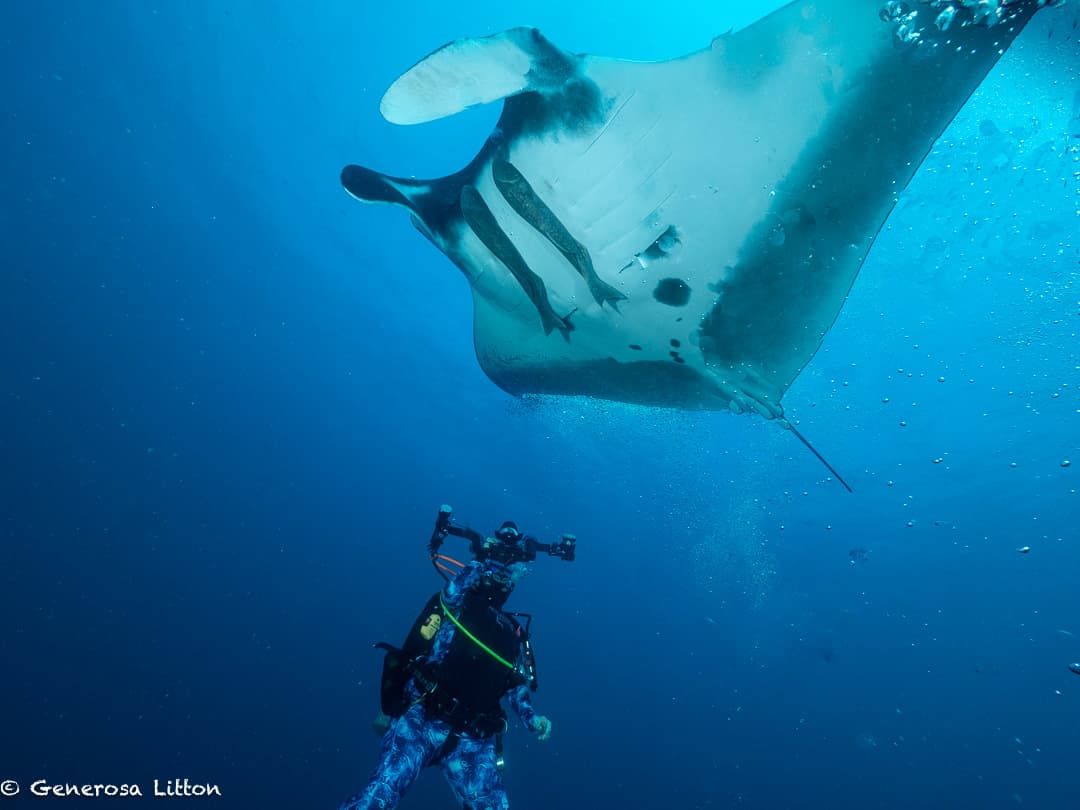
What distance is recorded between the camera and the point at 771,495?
64.4ft

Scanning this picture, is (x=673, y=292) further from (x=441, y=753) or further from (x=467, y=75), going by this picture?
(x=441, y=753)

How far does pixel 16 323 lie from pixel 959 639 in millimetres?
55524

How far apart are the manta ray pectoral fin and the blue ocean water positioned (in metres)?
3.66

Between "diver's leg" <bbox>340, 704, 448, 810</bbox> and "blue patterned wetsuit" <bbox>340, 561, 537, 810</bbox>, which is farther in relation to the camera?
"blue patterned wetsuit" <bbox>340, 561, 537, 810</bbox>

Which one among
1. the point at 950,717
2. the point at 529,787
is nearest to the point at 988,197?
the point at 529,787

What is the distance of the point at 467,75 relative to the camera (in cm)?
271

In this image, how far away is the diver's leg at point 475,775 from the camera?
391 centimetres

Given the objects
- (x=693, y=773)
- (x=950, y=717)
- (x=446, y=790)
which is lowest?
(x=950, y=717)

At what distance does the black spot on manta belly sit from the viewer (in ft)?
11.8

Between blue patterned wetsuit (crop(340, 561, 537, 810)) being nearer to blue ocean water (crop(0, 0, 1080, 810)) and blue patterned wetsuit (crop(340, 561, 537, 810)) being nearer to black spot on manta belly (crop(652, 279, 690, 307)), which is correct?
black spot on manta belly (crop(652, 279, 690, 307))

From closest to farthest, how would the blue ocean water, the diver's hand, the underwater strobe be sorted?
the diver's hand < the underwater strobe < the blue ocean water

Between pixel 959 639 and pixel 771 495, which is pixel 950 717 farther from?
Result: pixel 771 495

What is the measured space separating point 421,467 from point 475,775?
27.0m

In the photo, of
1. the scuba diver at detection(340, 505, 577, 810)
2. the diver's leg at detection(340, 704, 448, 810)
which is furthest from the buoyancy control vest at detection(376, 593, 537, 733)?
the diver's leg at detection(340, 704, 448, 810)
